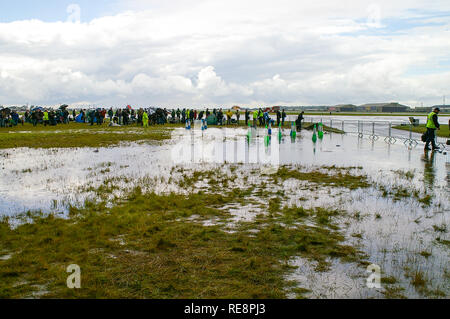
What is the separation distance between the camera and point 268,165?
16031 mm

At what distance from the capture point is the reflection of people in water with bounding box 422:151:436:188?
1217 cm

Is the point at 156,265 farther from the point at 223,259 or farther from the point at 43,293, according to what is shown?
the point at 43,293

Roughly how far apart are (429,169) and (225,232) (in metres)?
10.8

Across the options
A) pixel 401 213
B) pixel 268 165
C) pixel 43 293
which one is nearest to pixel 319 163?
pixel 268 165

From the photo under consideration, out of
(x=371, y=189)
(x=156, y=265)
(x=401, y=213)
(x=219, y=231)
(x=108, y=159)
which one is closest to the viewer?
(x=156, y=265)

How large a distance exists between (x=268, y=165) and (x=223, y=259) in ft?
34.2

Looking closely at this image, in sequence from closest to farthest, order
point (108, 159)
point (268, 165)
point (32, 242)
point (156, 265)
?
1. point (156, 265)
2. point (32, 242)
3. point (268, 165)
4. point (108, 159)

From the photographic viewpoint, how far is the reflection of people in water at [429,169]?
12.2 meters

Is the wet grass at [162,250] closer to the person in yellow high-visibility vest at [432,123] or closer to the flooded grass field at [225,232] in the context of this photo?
the flooded grass field at [225,232]

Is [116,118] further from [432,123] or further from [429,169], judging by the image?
[429,169]

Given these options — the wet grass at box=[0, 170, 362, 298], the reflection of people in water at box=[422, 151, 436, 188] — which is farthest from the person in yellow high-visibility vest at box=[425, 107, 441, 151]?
the wet grass at box=[0, 170, 362, 298]

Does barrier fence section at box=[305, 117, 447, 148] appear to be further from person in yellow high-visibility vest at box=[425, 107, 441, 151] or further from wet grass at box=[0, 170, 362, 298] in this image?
wet grass at box=[0, 170, 362, 298]

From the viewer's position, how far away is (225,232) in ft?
23.8

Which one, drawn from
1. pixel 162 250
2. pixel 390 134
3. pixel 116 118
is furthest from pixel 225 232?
pixel 116 118
